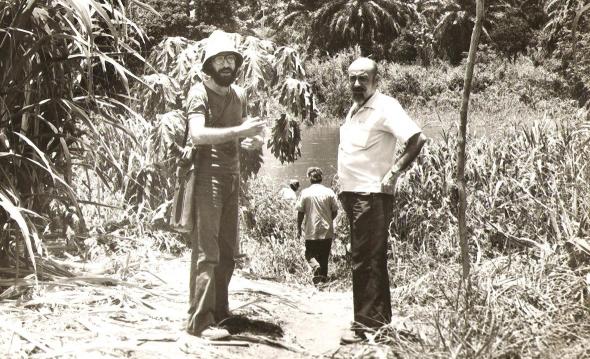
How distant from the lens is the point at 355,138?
4195 mm

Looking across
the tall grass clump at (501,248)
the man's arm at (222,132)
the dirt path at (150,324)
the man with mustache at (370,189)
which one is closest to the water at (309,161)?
the tall grass clump at (501,248)

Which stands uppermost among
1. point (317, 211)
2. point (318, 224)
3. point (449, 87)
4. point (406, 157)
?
point (449, 87)

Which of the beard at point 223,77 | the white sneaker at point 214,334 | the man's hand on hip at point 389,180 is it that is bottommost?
the white sneaker at point 214,334

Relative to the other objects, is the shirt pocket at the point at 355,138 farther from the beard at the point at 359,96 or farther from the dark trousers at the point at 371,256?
the dark trousers at the point at 371,256

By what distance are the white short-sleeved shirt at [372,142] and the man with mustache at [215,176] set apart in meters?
0.56

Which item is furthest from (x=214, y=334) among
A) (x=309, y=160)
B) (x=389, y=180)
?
(x=309, y=160)

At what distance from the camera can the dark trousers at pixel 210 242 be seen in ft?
13.6

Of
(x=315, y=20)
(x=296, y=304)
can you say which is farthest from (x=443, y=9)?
(x=296, y=304)

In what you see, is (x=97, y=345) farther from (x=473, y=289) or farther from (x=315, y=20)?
(x=315, y=20)

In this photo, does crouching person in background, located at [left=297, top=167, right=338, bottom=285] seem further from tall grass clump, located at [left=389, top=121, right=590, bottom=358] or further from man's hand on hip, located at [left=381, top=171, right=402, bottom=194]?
man's hand on hip, located at [left=381, top=171, right=402, bottom=194]

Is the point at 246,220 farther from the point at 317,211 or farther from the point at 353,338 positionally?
the point at 353,338

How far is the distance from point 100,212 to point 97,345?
3784 millimetres

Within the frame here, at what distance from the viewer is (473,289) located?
400cm

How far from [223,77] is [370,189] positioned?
1.08 meters
